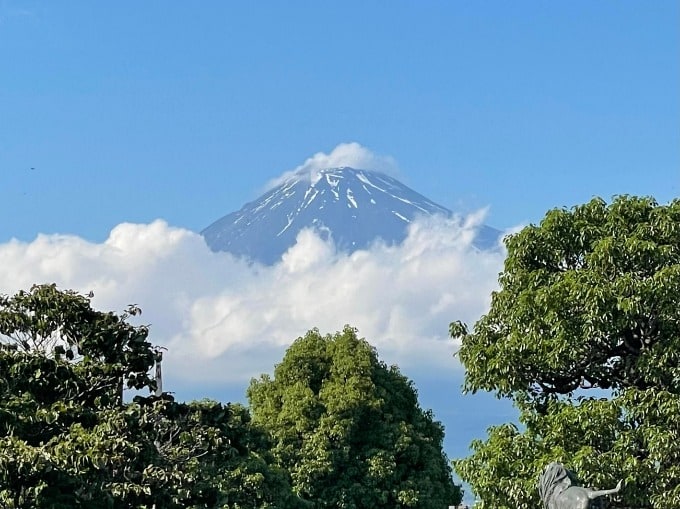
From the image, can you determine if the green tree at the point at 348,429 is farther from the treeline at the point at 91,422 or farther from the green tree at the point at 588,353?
the green tree at the point at 588,353

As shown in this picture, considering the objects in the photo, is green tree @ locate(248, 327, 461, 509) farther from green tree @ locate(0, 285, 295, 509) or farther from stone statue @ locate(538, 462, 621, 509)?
stone statue @ locate(538, 462, 621, 509)

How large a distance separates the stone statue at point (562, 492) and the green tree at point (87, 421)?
611 cm

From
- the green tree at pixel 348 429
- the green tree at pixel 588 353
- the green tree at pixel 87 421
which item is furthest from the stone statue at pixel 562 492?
the green tree at pixel 348 429

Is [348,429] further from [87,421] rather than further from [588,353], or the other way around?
[87,421]

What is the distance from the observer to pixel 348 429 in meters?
36.1

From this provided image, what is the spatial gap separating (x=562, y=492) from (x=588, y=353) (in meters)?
5.99

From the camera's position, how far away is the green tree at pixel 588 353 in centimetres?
1852

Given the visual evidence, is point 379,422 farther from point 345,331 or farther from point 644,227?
point 644,227

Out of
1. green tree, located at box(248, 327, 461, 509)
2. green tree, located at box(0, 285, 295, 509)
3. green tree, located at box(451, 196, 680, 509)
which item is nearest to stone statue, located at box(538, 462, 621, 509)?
green tree, located at box(451, 196, 680, 509)

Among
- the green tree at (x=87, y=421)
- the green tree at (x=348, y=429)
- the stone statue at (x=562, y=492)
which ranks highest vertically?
the green tree at (x=348, y=429)

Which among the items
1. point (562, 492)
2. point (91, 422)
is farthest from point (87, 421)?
point (562, 492)

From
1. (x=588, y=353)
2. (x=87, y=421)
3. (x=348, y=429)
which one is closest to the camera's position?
(x=87, y=421)

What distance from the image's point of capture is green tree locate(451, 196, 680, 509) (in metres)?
18.5

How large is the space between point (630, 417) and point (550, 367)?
1.43 metres
